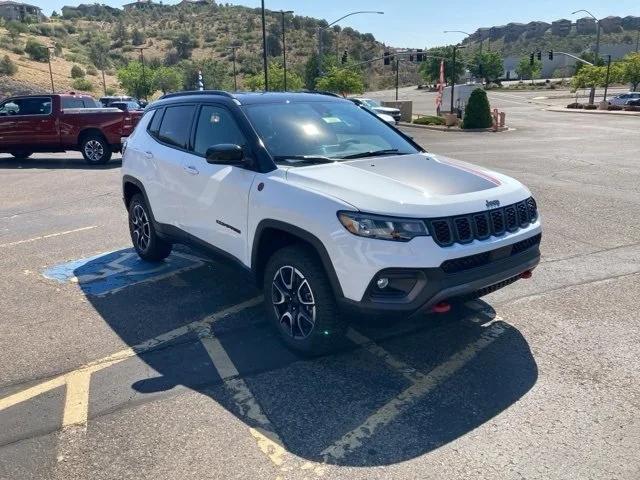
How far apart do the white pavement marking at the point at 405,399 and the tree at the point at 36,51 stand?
85.6 meters

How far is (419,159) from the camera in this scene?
15.1 ft

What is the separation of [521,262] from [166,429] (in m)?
2.52

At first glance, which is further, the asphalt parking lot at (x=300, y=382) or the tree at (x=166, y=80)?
the tree at (x=166, y=80)

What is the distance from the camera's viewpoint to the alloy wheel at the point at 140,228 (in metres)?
6.26

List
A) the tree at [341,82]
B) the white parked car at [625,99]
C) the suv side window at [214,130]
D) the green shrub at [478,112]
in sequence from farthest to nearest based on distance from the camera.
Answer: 1. the tree at [341,82]
2. the white parked car at [625,99]
3. the green shrub at [478,112]
4. the suv side window at [214,130]

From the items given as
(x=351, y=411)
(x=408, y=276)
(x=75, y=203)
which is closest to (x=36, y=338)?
(x=351, y=411)

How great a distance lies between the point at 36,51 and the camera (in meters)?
77.2

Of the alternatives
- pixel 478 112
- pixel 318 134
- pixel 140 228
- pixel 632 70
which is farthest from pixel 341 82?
pixel 318 134

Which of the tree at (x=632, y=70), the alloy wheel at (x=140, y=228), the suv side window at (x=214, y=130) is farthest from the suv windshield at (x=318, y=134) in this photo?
the tree at (x=632, y=70)

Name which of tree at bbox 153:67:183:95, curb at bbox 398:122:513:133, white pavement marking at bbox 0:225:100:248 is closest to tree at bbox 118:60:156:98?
tree at bbox 153:67:183:95

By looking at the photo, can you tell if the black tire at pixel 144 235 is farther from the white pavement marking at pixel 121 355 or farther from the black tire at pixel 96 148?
the black tire at pixel 96 148

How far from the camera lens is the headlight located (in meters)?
3.45

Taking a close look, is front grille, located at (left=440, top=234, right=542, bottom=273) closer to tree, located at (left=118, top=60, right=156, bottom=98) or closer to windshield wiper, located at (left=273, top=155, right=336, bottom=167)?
windshield wiper, located at (left=273, top=155, right=336, bottom=167)

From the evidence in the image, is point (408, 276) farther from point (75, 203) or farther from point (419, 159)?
point (75, 203)
